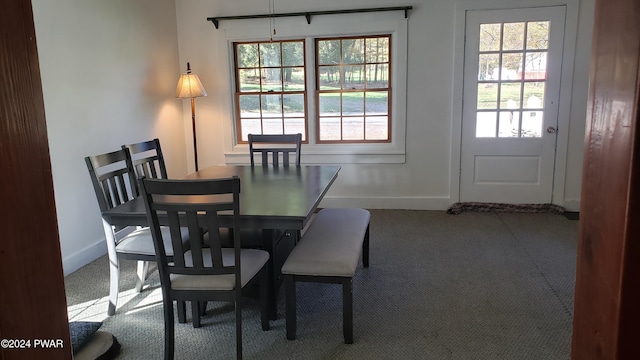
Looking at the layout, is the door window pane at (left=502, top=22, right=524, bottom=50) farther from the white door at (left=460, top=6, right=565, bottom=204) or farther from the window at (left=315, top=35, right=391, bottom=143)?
the window at (left=315, top=35, right=391, bottom=143)

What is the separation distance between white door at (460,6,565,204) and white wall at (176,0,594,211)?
15 cm

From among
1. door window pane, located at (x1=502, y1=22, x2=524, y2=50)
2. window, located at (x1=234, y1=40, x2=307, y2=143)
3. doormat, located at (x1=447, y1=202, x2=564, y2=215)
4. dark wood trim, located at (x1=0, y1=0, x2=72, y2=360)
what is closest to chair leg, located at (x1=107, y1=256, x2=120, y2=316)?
dark wood trim, located at (x1=0, y1=0, x2=72, y2=360)

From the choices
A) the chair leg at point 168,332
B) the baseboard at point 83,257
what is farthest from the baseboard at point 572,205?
the baseboard at point 83,257

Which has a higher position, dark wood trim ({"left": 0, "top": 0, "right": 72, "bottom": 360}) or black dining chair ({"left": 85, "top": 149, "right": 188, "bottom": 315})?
dark wood trim ({"left": 0, "top": 0, "right": 72, "bottom": 360})

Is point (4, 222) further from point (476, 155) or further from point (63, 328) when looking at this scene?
point (476, 155)

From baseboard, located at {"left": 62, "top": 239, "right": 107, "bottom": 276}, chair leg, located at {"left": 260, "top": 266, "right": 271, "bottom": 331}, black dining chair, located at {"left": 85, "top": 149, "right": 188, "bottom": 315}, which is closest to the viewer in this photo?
chair leg, located at {"left": 260, "top": 266, "right": 271, "bottom": 331}

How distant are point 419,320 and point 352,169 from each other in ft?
8.55

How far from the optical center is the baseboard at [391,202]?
487 cm

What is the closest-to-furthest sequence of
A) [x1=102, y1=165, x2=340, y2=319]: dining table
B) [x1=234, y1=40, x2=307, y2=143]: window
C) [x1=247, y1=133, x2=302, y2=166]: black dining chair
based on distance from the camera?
[x1=102, y1=165, x2=340, y2=319]: dining table < [x1=247, y1=133, x2=302, y2=166]: black dining chair < [x1=234, y1=40, x2=307, y2=143]: window

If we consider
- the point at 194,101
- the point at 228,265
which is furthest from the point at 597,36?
the point at 194,101

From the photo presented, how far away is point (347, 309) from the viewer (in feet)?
7.43

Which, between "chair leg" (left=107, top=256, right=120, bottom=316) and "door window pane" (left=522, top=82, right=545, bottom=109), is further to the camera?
"door window pane" (left=522, top=82, right=545, bottom=109)

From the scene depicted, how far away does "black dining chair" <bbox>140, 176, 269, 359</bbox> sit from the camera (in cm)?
189

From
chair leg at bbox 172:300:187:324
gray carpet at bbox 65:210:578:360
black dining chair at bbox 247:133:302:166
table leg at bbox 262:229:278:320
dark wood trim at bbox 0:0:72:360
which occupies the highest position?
dark wood trim at bbox 0:0:72:360
